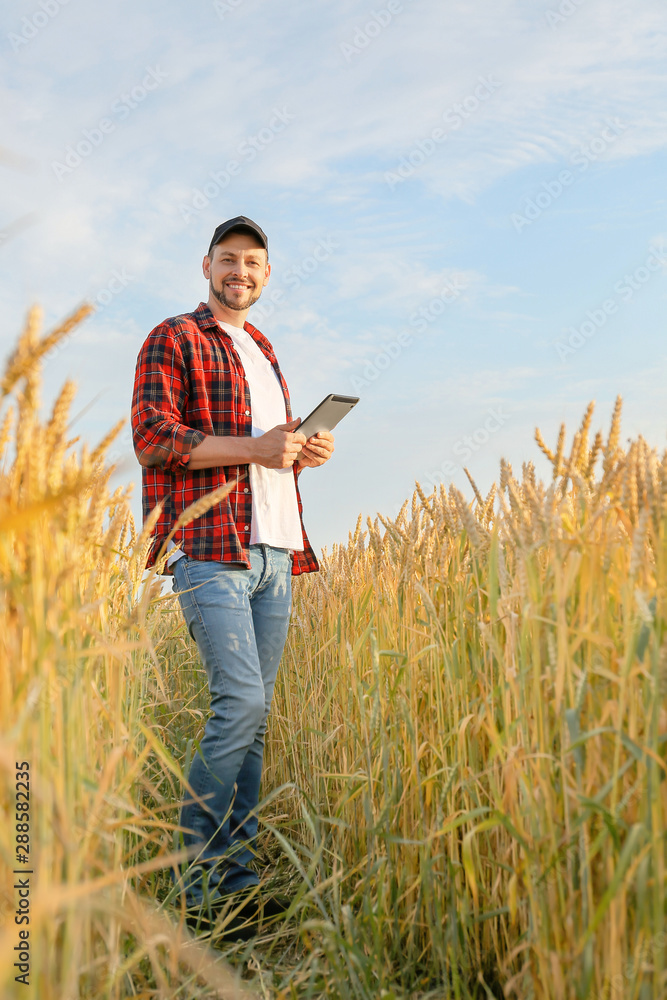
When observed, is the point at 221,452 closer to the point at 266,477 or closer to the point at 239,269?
the point at 266,477

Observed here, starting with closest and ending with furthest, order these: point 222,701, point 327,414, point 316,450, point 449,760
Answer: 1. point 449,760
2. point 222,701
3. point 327,414
4. point 316,450

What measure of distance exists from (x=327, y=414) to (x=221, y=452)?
1.31ft

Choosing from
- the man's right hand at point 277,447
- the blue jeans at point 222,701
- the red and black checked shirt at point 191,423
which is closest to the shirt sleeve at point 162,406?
the red and black checked shirt at point 191,423

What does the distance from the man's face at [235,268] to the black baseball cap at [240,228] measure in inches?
0.8

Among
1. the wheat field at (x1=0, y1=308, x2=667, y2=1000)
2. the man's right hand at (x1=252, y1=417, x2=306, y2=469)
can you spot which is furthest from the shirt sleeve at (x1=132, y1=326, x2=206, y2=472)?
the wheat field at (x1=0, y1=308, x2=667, y2=1000)

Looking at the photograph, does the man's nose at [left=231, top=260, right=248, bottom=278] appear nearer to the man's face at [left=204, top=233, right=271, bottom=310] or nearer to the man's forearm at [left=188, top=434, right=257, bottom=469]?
the man's face at [left=204, top=233, right=271, bottom=310]

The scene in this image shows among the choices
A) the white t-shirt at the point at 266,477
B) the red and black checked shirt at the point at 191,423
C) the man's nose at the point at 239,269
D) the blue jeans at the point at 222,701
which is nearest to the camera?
the blue jeans at the point at 222,701

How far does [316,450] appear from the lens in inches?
104

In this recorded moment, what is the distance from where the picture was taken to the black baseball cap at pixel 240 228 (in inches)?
108

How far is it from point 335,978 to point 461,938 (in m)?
0.29

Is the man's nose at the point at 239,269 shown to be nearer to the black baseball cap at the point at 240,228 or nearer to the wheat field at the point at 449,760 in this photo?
the black baseball cap at the point at 240,228

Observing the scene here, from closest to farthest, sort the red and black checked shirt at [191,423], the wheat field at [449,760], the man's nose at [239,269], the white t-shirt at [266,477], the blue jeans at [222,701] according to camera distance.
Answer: the wheat field at [449,760]
the blue jeans at [222,701]
the red and black checked shirt at [191,423]
the white t-shirt at [266,477]
the man's nose at [239,269]

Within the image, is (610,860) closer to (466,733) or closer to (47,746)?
(466,733)

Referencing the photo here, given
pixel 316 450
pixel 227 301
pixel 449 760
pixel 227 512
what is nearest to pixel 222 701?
pixel 227 512
